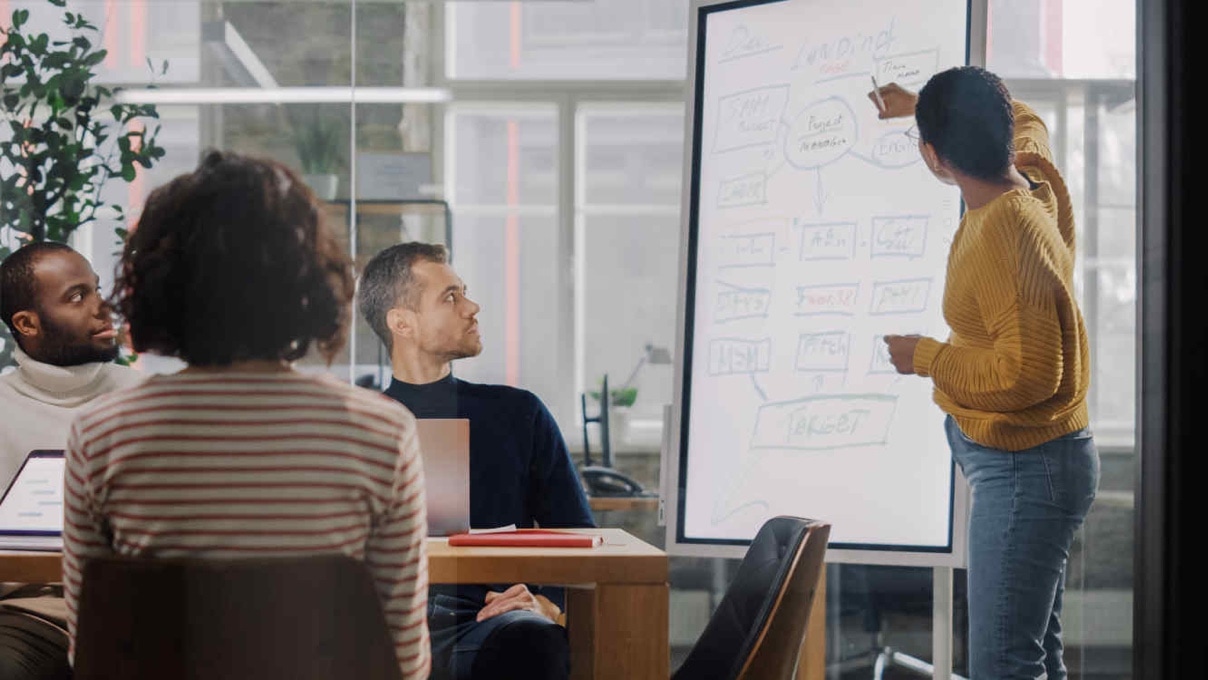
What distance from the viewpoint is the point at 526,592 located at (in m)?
2.24

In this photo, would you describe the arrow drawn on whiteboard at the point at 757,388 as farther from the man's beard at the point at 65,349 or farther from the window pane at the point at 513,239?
the man's beard at the point at 65,349

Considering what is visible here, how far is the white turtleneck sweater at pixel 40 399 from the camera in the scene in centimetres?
225

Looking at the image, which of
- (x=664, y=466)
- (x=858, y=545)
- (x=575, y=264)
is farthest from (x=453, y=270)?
(x=858, y=545)

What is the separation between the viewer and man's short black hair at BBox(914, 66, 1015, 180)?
220 cm

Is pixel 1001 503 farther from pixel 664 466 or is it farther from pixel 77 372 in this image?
pixel 77 372

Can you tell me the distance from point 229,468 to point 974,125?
1493mm

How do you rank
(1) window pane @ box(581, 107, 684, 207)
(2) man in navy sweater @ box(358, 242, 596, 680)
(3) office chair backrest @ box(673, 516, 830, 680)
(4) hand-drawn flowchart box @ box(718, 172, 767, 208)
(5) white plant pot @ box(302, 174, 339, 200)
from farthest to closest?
1. (1) window pane @ box(581, 107, 684, 207)
2. (4) hand-drawn flowchart box @ box(718, 172, 767, 208)
3. (5) white plant pot @ box(302, 174, 339, 200)
4. (2) man in navy sweater @ box(358, 242, 596, 680)
5. (3) office chair backrest @ box(673, 516, 830, 680)

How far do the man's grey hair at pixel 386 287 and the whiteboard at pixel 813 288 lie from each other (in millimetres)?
614

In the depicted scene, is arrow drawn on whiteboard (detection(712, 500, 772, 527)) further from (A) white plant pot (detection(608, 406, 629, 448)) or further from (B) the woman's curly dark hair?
(B) the woman's curly dark hair

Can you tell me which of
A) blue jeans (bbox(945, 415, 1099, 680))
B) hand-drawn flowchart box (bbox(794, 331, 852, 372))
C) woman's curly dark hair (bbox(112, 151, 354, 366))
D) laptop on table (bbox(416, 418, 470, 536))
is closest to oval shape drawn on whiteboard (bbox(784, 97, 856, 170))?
hand-drawn flowchart box (bbox(794, 331, 852, 372))

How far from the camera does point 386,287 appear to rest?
2.61 meters

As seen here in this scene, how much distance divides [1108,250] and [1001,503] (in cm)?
93

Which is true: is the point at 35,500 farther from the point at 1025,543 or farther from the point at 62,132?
the point at 1025,543

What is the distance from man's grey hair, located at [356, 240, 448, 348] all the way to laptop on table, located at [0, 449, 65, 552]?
72 centimetres
